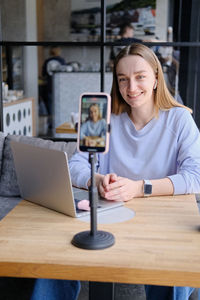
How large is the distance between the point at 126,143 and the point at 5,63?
1926 millimetres

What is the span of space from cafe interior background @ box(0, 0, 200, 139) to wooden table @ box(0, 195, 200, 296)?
1.62 m

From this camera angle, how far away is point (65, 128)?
3.03 m

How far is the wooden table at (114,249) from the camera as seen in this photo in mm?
1006

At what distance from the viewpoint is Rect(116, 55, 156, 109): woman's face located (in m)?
1.68

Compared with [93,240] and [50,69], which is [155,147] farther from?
[50,69]

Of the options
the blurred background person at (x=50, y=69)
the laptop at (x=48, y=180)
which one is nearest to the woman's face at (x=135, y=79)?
the laptop at (x=48, y=180)

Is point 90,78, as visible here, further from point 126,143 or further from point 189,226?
point 189,226

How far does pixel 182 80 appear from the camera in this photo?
Answer: 9.57 ft

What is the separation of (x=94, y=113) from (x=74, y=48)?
88.0 inches

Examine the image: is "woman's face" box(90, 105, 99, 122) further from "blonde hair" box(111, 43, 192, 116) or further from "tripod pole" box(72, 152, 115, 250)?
"blonde hair" box(111, 43, 192, 116)

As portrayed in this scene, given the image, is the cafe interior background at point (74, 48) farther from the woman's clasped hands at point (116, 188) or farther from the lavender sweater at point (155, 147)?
the woman's clasped hands at point (116, 188)

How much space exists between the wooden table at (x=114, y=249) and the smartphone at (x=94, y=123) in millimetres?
279

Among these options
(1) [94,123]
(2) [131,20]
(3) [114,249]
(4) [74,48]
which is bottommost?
(3) [114,249]

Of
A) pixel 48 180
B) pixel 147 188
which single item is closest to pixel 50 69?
pixel 147 188
